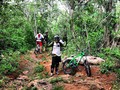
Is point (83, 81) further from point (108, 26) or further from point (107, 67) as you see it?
point (108, 26)

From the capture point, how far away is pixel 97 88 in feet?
28.3

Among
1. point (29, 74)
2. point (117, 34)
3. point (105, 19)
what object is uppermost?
point (105, 19)

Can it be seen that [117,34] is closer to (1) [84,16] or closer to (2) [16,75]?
(1) [84,16]

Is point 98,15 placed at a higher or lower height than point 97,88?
higher

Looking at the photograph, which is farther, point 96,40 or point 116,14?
point 96,40

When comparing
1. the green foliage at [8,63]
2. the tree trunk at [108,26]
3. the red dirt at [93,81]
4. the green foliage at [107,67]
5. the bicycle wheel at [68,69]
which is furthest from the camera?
the tree trunk at [108,26]

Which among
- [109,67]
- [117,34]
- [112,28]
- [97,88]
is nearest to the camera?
[97,88]

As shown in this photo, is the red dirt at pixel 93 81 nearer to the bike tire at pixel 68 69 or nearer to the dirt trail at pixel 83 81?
the dirt trail at pixel 83 81

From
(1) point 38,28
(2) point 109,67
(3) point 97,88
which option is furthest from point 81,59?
(1) point 38,28

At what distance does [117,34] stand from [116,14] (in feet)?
3.85

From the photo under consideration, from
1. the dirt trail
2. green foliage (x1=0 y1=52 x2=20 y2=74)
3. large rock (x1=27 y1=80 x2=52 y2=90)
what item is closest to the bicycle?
the dirt trail

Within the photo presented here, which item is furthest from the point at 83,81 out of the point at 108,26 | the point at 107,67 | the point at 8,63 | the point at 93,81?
the point at 108,26

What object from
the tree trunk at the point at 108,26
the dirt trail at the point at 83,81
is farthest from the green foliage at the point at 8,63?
the tree trunk at the point at 108,26

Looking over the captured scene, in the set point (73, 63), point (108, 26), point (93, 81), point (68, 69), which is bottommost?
point (93, 81)
